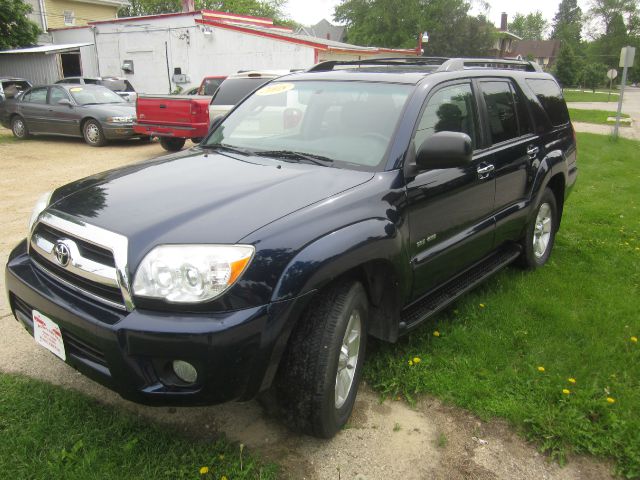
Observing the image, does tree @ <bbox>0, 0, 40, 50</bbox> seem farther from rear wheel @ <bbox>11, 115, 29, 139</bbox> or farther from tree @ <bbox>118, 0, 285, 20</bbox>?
tree @ <bbox>118, 0, 285, 20</bbox>

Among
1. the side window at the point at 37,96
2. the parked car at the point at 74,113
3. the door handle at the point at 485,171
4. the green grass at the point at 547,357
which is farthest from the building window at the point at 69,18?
the door handle at the point at 485,171

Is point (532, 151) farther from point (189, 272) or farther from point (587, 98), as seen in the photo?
point (587, 98)

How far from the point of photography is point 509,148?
4.02 meters

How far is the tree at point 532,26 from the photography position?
113m

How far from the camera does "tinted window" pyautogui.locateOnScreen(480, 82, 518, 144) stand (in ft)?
12.8

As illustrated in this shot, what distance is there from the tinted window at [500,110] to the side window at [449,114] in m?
0.24

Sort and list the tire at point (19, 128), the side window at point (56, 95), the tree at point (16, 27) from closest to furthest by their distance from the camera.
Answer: the side window at point (56, 95), the tire at point (19, 128), the tree at point (16, 27)

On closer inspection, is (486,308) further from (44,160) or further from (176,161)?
(44,160)

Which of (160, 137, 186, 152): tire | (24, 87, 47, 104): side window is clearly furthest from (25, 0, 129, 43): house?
(160, 137, 186, 152): tire

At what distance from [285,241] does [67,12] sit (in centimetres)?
3478

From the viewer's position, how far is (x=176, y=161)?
333cm

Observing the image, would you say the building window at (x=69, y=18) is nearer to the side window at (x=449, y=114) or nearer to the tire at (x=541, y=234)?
the tire at (x=541, y=234)

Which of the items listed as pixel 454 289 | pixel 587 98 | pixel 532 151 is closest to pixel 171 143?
pixel 532 151

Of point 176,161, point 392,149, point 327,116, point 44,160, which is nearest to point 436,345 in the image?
point 392,149
